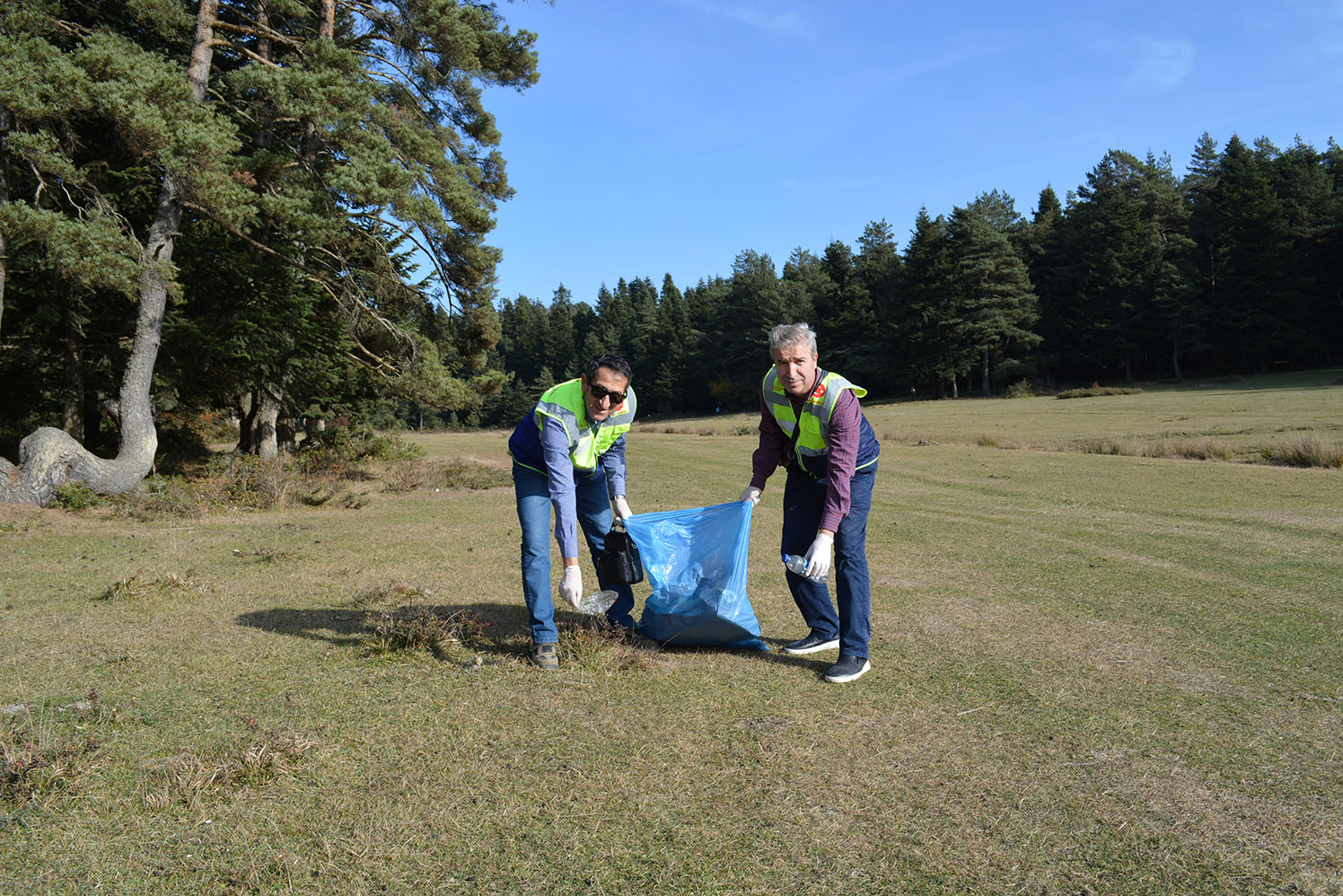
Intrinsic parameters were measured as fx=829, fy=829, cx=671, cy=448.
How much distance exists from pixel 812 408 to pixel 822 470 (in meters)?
0.39

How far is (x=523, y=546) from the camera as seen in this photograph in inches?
195

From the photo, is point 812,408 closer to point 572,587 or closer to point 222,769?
point 572,587

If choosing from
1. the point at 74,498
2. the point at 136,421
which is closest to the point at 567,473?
the point at 74,498

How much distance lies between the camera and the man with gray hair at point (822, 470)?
462 cm

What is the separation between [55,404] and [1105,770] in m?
21.0

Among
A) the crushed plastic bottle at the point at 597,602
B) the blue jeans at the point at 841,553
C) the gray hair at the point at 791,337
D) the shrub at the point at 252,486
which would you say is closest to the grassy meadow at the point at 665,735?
the blue jeans at the point at 841,553

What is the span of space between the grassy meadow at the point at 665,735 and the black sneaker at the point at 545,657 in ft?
0.21

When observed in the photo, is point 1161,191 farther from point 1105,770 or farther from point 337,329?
point 1105,770

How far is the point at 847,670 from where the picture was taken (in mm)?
4711

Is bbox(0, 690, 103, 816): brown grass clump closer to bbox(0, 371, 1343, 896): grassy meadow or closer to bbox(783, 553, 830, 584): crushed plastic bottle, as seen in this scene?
bbox(0, 371, 1343, 896): grassy meadow

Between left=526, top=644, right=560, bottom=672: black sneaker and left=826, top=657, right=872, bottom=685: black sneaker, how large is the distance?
1.58 metres

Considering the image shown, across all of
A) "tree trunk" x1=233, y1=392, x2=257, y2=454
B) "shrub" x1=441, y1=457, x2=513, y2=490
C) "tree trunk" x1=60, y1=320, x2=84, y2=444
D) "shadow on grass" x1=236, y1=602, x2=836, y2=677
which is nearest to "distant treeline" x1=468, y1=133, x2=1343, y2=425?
"shrub" x1=441, y1=457, x2=513, y2=490

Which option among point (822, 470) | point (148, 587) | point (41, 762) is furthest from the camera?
point (148, 587)

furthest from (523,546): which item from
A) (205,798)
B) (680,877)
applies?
(680,877)
